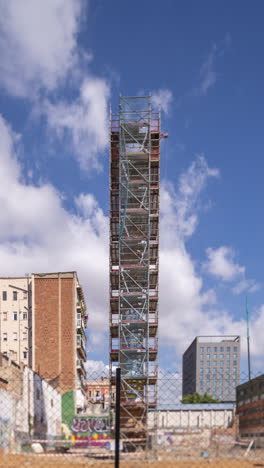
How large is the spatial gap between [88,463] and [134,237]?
37.4m

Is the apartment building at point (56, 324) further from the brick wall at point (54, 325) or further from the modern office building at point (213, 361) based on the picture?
the modern office building at point (213, 361)

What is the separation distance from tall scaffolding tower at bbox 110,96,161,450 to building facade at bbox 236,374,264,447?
34.9 m

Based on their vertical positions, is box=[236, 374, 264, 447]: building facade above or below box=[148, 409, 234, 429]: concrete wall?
above

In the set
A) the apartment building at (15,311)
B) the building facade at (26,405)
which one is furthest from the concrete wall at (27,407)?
the apartment building at (15,311)

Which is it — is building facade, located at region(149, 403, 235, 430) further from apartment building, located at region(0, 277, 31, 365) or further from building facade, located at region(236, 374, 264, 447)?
apartment building, located at region(0, 277, 31, 365)

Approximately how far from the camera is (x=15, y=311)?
66.3m

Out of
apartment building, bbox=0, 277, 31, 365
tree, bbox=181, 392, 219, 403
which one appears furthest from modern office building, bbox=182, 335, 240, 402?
apartment building, bbox=0, 277, 31, 365

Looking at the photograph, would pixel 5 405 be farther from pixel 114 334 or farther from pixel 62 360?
pixel 62 360

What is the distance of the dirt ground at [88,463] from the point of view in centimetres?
1034

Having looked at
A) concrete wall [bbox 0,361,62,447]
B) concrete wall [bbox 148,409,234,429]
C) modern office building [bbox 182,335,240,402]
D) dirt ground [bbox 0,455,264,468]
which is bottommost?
modern office building [bbox 182,335,240,402]

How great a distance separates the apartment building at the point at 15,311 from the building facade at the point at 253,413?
2248 inches

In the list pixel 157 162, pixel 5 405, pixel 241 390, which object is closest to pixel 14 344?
pixel 157 162

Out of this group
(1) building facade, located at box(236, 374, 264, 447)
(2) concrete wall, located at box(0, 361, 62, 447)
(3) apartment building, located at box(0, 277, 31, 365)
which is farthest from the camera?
(3) apartment building, located at box(0, 277, 31, 365)

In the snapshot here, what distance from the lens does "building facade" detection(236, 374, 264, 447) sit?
862cm
